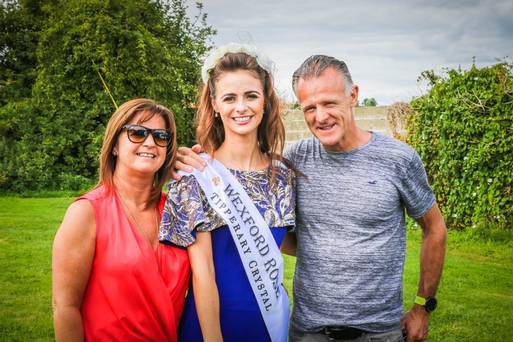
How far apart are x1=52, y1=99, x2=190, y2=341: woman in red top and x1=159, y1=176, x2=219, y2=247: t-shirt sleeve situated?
0.15 meters

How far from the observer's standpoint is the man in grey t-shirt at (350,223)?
229 cm

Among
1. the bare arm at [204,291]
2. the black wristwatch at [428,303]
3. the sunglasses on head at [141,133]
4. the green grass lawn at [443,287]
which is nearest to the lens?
the bare arm at [204,291]

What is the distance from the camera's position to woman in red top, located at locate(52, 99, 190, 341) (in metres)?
2.12

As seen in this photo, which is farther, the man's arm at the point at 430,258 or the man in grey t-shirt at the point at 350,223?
the man's arm at the point at 430,258

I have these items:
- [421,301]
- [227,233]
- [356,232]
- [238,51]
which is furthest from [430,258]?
[238,51]

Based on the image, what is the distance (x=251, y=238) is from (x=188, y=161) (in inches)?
20.5

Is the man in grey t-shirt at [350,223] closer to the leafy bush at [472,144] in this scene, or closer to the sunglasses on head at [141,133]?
the sunglasses on head at [141,133]

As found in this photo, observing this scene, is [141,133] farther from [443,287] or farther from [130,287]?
[443,287]

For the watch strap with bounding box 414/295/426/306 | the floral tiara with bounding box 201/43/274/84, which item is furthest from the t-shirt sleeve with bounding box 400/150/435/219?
the floral tiara with bounding box 201/43/274/84

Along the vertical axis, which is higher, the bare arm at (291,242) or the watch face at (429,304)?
the bare arm at (291,242)

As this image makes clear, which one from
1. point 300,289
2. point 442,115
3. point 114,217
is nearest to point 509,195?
point 442,115

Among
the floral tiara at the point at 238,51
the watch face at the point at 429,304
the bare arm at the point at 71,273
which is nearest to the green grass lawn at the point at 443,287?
the watch face at the point at 429,304

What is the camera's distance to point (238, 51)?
8.09ft

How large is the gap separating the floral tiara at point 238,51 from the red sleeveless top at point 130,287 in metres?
0.95
